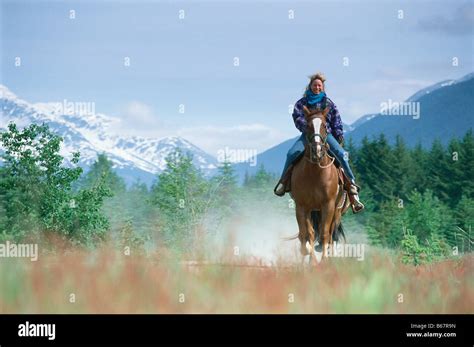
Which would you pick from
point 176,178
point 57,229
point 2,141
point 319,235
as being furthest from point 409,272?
point 176,178

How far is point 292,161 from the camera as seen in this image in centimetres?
1577

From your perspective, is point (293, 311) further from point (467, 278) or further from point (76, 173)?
point (76, 173)

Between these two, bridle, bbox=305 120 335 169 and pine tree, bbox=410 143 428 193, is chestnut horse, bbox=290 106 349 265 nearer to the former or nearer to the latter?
bridle, bbox=305 120 335 169

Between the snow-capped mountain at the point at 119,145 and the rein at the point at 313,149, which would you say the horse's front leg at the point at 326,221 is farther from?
the snow-capped mountain at the point at 119,145

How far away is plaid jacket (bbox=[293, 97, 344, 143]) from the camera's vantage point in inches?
597

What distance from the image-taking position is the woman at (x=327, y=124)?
50.1 ft

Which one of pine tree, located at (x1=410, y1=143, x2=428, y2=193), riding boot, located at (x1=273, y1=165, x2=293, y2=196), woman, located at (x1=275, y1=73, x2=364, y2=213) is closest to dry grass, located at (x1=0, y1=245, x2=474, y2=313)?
riding boot, located at (x1=273, y1=165, x2=293, y2=196)

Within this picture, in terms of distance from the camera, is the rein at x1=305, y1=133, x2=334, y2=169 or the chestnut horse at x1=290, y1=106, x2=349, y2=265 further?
the chestnut horse at x1=290, y1=106, x2=349, y2=265

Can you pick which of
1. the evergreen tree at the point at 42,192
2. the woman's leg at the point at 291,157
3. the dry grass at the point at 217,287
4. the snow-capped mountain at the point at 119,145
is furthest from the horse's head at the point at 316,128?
the snow-capped mountain at the point at 119,145

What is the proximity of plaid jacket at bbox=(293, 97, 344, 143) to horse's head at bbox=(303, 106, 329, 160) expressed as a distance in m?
0.30

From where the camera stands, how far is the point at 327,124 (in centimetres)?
1556

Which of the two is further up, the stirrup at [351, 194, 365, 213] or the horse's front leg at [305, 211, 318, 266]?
the stirrup at [351, 194, 365, 213]

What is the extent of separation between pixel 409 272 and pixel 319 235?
1.90 meters

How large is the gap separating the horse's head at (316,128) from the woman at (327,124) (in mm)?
306
